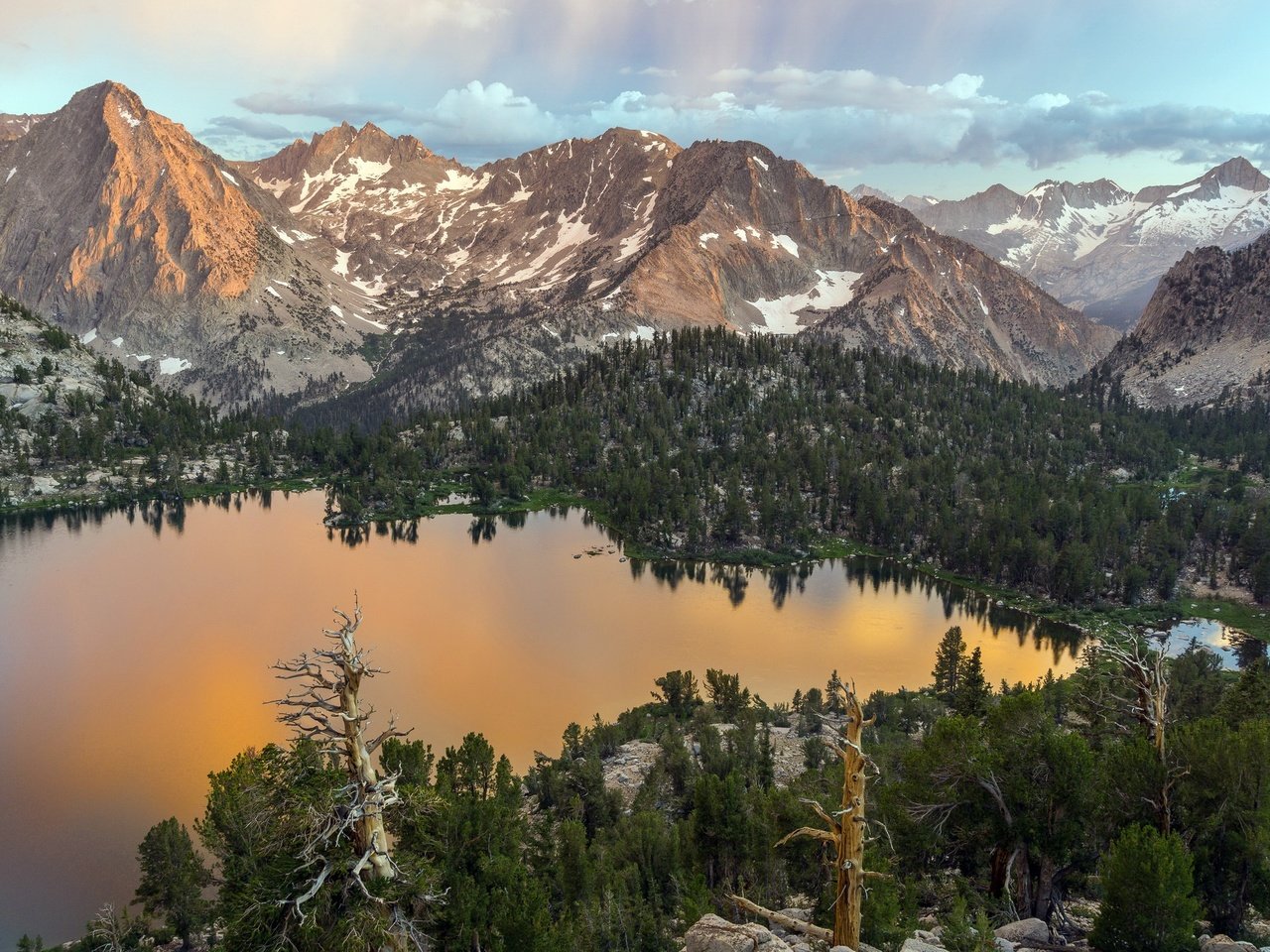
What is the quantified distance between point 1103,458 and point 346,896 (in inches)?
5675

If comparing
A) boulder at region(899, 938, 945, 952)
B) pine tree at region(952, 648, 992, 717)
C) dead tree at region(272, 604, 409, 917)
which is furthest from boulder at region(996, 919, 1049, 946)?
pine tree at region(952, 648, 992, 717)

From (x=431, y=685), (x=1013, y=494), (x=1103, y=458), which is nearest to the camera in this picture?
(x=431, y=685)

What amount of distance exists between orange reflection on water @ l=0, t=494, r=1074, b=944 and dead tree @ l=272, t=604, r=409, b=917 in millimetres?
28862

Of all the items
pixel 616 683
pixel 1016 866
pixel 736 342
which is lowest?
pixel 616 683

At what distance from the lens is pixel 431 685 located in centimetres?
5738

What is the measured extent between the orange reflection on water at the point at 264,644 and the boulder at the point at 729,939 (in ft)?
102

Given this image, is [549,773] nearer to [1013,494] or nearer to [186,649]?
[186,649]

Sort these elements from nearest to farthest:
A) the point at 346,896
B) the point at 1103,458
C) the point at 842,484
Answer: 1. the point at 346,896
2. the point at 842,484
3. the point at 1103,458

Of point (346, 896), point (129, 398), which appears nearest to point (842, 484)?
point (346, 896)

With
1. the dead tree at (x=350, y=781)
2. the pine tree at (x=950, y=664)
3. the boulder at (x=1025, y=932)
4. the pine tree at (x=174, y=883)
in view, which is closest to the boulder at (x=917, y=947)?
the boulder at (x=1025, y=932)

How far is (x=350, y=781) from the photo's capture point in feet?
44.8

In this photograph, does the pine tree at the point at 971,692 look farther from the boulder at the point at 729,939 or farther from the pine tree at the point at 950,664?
the boulder at the point at 729,939

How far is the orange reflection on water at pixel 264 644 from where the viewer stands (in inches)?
1688

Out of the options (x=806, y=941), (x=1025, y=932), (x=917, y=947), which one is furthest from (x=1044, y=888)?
(x=806, y=941)
